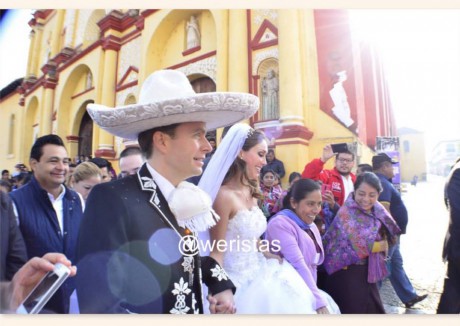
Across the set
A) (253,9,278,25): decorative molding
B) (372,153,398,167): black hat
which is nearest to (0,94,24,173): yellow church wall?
(253,9,278,25): decorative molding

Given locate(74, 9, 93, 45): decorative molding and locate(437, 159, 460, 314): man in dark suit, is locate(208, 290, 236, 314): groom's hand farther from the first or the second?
locate(74, 9, 93, 45): decorative molding

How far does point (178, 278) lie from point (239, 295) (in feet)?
2.18

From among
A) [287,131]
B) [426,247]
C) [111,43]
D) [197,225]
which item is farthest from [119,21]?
[426,247]

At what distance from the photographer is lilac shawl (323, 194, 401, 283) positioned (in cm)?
207

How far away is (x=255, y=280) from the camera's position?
176cm

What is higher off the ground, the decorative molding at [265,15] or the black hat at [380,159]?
the decorative molding at [265,15]

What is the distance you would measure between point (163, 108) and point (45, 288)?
712 mm

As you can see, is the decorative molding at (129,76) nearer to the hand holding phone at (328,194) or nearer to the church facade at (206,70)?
the church facade at (206,70)

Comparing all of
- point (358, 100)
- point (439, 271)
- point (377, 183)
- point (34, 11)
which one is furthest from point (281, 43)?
point (439, 271)

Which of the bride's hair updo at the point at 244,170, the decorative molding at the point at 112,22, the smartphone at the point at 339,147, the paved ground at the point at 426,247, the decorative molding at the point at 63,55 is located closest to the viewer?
the bride's hair updo at the point at 244,170

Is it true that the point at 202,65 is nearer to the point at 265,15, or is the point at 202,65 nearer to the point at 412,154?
the point at 265,15

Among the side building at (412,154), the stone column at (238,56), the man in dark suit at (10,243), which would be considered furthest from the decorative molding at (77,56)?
the side building at (412,154)

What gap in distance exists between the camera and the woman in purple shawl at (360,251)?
207 cm

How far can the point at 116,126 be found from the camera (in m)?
1.27
